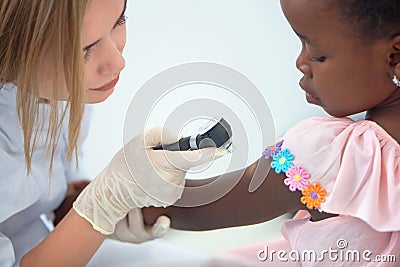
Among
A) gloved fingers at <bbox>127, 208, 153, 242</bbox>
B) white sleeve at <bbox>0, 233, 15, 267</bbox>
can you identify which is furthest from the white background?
white sleeve at <bbox>0, 233, 15, 267</bbox>

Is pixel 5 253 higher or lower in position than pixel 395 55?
lower

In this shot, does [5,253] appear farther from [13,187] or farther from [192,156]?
[192,156]

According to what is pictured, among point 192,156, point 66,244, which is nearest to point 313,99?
point 192,156

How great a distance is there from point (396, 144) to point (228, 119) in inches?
8.3

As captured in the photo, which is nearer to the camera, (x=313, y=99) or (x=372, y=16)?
(x=372, y=16)

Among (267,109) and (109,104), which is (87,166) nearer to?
(109,104)

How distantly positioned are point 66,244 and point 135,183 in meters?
0.13

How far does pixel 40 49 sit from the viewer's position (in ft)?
2.34

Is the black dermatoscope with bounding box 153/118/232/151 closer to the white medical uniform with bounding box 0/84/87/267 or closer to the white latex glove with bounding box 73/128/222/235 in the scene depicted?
the white latex glove with bounding box 73/128/222/235

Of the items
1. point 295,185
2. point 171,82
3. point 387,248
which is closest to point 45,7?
point 171,82

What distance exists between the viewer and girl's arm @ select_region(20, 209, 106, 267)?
0.88m

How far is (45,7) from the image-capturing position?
0.68 metres

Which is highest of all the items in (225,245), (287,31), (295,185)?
(287,31)

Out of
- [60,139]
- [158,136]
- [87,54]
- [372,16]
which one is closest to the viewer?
[372,16]
